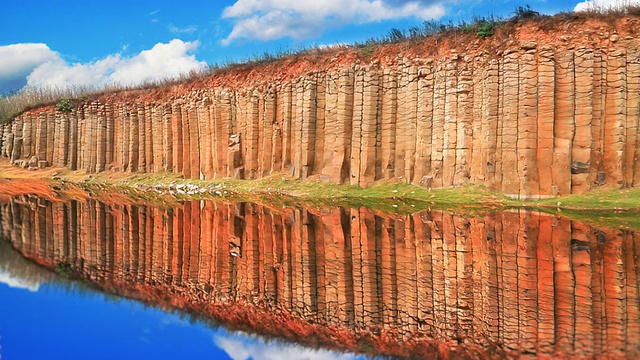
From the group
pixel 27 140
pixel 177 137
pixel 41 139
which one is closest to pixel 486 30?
pixel 177 137

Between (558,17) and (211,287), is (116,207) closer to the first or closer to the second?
(211,287)

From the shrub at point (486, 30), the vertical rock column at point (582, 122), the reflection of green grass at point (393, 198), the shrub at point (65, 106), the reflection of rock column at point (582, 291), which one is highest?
the shrub at point (486, 30)

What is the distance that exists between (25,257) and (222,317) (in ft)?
23.4

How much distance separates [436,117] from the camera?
76.7 feet

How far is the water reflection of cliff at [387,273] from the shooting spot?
7.19 m

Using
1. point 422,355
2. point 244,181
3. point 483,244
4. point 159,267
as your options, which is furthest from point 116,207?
point 422,355

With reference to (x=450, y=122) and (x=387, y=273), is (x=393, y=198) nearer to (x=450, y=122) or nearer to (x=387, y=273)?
(x=450, y=122)

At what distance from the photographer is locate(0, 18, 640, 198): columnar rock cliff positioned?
19719 mm

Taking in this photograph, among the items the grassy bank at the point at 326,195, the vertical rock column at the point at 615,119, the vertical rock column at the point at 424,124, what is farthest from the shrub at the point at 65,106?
the vertical rock column at the point at 615,119

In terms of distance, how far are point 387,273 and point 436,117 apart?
1447cm

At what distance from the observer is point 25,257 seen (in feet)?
41.9

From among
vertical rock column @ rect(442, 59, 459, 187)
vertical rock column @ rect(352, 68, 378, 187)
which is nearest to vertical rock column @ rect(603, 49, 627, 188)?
vertical rock column @ rect(442, 59, 459, 187)

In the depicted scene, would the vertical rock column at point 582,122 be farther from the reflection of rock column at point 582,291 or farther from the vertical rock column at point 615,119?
the reflection of rock column at point 582,291

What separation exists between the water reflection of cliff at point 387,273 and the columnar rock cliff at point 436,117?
466cm
